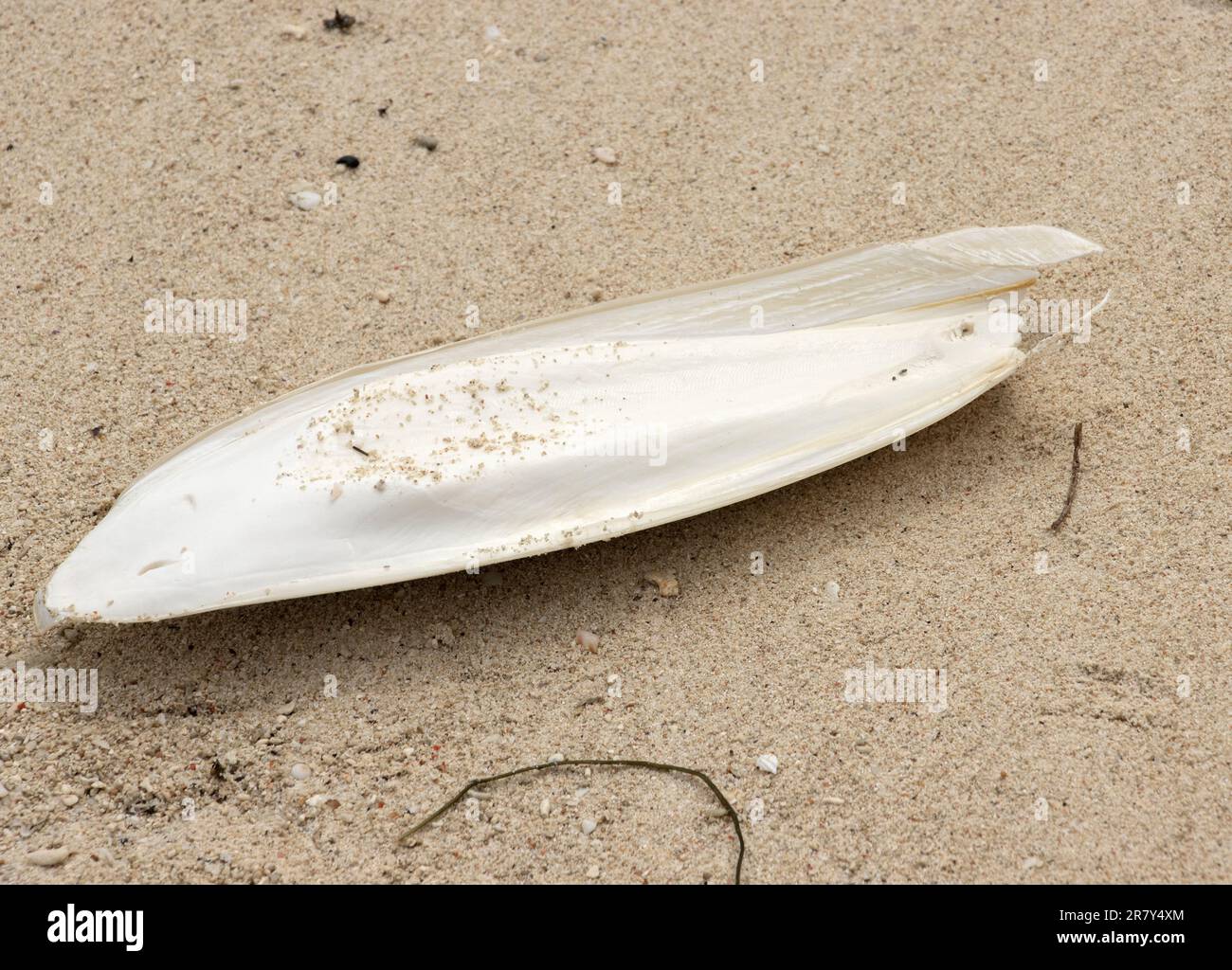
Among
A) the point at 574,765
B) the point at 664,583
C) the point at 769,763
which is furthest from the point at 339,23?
the point at 769,763

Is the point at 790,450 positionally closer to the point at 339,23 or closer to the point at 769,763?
the point at 769,763

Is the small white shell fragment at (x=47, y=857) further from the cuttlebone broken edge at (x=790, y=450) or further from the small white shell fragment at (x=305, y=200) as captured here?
the small white shell fragment at (x=305, y=200)

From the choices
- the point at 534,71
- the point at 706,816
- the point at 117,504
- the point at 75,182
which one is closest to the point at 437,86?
the point at 534,71

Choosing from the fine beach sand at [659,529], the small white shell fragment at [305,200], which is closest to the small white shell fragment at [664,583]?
the fine beach sand at [659,529]

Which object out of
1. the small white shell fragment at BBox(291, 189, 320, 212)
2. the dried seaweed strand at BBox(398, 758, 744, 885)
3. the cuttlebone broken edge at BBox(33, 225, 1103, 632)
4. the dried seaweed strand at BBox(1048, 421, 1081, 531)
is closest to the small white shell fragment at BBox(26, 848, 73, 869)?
the cuttlebone broken edge at BBox(33, 225, 1103, 632)

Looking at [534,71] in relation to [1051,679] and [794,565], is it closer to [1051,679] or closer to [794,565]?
[794,565]

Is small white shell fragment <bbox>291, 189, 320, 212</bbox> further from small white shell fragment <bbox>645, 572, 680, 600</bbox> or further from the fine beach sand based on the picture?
small white shell fragment <bbox>645, 572, 680, 600</bbox>

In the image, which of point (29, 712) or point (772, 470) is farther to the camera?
point (772, 470)
